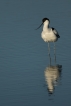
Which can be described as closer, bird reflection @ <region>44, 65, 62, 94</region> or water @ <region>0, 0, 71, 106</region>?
water @ <region>0, 0, 71, 106</region>

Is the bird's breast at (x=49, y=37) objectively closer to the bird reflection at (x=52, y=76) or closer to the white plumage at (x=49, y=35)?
the white plumage at (x=49, y=35)

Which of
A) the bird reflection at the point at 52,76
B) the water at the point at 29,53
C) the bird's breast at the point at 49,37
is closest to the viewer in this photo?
the water at the point at 29,53

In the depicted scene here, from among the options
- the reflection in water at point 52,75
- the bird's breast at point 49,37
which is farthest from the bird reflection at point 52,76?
the bird's breast at point 49,37

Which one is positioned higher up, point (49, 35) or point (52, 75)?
point (49, 35)

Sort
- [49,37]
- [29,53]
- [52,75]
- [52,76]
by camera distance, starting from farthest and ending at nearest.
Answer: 1. [49,37]
2. [29,53]
3. [52,75]
4. [52,76]

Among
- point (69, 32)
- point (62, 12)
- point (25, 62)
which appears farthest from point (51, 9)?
point (25, 62)

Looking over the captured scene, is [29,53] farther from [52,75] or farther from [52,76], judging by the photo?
[52,76]

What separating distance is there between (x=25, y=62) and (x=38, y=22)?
18.8 ft

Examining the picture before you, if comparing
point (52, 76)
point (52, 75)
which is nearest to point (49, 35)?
point (52, 75)

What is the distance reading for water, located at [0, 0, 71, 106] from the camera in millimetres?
10945

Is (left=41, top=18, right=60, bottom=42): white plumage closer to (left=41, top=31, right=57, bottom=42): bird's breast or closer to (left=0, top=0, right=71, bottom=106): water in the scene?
(left=41, top=31, right=57, bottom=42): bird's breast

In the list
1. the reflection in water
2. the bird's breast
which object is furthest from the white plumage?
the reflection in water

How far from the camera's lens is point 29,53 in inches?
579

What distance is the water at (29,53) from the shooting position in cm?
1095
